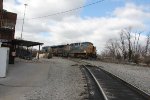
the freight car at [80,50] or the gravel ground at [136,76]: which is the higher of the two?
the freight car at [80,50]

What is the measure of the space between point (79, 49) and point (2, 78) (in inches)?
1815

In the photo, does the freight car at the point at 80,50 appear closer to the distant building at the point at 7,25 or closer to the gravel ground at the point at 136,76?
the distant building at the point at 7,25

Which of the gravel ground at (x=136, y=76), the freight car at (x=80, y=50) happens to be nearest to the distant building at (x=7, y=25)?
the gravel ground at (x=136, y=76)

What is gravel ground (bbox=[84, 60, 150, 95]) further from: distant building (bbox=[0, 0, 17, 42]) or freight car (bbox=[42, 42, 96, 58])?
freight car (bbox=[42, 42, 96, 58])

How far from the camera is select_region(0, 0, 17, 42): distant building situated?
4734 cm

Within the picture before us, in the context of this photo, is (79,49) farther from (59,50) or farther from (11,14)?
(11,14)

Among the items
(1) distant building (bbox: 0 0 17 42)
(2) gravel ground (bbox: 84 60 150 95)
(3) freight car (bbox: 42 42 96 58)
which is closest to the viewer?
(2) gravel ground (bbox: 84 60 150 95)

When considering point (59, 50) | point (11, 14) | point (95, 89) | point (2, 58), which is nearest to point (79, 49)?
point (59, 50)

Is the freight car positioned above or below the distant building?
below

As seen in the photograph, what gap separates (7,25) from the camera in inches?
1916

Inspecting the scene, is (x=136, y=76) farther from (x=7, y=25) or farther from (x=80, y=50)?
(x=80, y=50)

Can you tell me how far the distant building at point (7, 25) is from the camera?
155 ft

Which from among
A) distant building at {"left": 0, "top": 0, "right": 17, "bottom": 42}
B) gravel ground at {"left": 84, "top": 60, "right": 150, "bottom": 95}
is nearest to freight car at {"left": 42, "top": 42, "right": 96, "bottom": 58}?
distant building at {"left": 0, "top": 0, "right": 17, "bottom": 42}

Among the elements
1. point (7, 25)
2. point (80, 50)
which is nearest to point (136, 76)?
point (7, 25)
